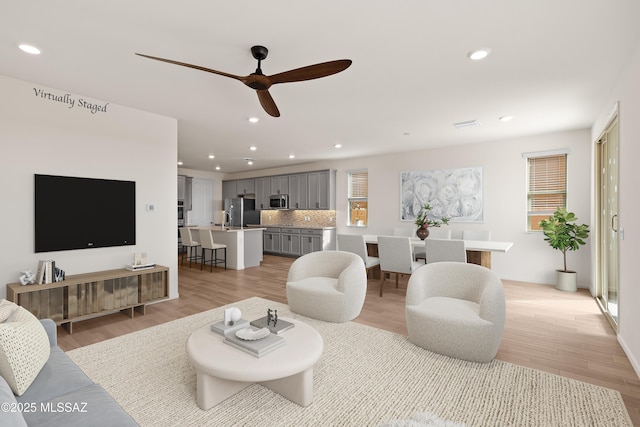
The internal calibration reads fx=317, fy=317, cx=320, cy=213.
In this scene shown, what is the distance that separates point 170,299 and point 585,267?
649cm

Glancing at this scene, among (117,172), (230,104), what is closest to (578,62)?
→ (230,104)

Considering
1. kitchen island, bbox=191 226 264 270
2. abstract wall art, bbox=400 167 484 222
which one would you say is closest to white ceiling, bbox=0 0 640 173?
abstract wall art, bbox=400 167 484 222

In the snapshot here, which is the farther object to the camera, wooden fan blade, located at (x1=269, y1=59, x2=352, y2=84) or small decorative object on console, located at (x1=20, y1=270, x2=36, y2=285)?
small decorative object on console, located at (x1=20, y1=270, x2=36, y2=285)

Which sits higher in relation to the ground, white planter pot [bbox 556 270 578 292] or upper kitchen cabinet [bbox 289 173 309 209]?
upper kitchen cabinet [bbox 289 173 309 209]

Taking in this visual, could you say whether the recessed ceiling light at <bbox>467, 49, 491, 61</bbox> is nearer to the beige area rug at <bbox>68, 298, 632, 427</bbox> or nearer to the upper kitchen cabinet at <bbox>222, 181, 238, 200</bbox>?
the beige area rug at <bbox>68, 298, 632, 427</bbox>

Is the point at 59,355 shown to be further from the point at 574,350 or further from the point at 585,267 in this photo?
the point at 585,267

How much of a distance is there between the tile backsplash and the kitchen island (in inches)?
83.0

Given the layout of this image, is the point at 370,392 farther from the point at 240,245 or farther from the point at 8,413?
the point at 240,245

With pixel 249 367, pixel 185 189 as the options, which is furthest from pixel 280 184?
pixel 249 367

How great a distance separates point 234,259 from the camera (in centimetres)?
688

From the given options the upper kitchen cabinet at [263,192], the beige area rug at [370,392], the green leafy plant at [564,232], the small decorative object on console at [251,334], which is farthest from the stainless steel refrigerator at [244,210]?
the small decorative object on console at [251,334]

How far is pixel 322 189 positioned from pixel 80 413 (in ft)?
23.7

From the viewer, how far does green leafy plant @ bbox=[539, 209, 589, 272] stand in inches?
193

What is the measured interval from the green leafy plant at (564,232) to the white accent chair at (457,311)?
292 cm
